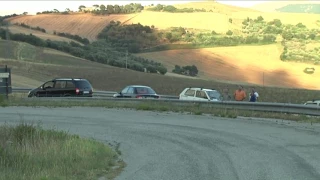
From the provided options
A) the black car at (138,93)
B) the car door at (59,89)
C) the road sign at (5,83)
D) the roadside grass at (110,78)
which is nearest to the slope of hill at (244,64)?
the roadside grass at (110,78)

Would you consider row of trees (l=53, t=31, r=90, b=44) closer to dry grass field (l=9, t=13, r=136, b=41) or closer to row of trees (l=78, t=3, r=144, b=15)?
dry grass field (l=9, t=13, r=136, b=41)

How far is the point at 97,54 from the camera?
90.4m

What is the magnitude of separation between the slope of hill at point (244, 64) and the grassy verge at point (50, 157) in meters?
70.4

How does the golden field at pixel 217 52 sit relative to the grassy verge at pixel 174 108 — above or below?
above

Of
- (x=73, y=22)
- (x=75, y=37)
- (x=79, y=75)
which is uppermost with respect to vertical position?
(x=73, y=22)

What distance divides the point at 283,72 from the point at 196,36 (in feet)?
97.3

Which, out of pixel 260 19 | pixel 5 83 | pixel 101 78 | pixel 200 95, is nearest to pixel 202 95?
pixel 200 95

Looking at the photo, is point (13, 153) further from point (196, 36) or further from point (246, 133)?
point (196, 36)

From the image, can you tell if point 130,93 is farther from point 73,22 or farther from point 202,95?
point 73,22

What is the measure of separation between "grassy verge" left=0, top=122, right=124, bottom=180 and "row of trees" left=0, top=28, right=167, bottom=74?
72.0 metres

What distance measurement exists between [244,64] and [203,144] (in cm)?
8259

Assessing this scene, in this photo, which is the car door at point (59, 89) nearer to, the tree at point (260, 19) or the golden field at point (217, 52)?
the golden field at point (217, 52)

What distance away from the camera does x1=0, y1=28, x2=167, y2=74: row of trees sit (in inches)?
3356

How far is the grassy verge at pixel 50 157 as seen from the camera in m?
8.43
